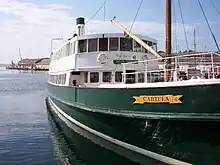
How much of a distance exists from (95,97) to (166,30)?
361 cm

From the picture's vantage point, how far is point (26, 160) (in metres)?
12.8

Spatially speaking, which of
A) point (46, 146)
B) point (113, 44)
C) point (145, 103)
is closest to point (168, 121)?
point (145, 103)

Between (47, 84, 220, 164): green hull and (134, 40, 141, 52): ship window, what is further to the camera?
(134, 40, 141, 52): ship window

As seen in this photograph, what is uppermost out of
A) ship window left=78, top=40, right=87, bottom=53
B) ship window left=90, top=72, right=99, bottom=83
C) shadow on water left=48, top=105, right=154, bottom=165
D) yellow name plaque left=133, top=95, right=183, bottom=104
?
ship window left=78, top=40, right=87, bottom=53

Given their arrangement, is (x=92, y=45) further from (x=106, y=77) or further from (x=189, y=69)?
(x=189, y=69)

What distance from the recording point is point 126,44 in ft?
54.3

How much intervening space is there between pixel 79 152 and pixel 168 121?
5086 millimetres

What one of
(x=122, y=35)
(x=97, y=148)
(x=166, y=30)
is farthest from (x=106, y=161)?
(x=122, y=35)

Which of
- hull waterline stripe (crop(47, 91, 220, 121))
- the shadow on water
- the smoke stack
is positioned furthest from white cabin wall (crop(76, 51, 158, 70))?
the smoke stack

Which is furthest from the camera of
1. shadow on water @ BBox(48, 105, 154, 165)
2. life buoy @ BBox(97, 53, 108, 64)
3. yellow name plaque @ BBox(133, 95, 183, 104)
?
life buoy @ BBox(97, 53, 108, 64)

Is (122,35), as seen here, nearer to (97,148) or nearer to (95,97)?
(95,97)

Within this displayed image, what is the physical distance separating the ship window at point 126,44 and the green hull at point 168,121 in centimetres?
409

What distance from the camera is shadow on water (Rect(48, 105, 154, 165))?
12523mm

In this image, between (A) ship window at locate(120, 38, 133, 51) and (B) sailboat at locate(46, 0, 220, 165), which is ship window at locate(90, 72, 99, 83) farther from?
(A) ship window at locate(120, 38, 133, 51)
